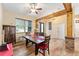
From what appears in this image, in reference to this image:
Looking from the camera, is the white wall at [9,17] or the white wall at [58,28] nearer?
the white wall at [9,17]

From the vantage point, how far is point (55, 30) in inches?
88.5

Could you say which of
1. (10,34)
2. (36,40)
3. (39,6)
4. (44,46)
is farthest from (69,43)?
(10,34)

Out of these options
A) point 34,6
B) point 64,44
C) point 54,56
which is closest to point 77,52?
point 64,44

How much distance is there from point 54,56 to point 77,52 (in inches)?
17.1

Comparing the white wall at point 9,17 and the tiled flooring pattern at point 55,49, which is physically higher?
the white wall at point 9,17

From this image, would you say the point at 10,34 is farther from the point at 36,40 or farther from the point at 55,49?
the point at 55,49

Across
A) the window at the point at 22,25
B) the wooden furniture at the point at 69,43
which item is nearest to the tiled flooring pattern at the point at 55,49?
the wooden furniture at the point at 69,43

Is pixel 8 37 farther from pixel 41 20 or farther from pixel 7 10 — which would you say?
pixel 41 20

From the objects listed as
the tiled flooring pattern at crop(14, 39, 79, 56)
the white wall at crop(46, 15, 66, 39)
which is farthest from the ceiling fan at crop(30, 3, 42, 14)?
the tiled flooring pattern at crop(14, 39, 79, 56)

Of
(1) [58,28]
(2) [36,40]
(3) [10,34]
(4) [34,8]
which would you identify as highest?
(4) [34,8]

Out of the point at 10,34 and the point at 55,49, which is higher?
the point at 10,34

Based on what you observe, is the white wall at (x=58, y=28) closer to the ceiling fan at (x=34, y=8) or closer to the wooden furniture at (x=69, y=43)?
the wooden furniture at (x=69, y=43)

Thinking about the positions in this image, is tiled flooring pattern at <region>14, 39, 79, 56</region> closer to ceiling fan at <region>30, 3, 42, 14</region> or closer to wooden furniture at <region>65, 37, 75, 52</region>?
wooden furniture at <region>65, 37, 75, 52</region>

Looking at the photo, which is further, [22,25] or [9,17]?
[22,25]
